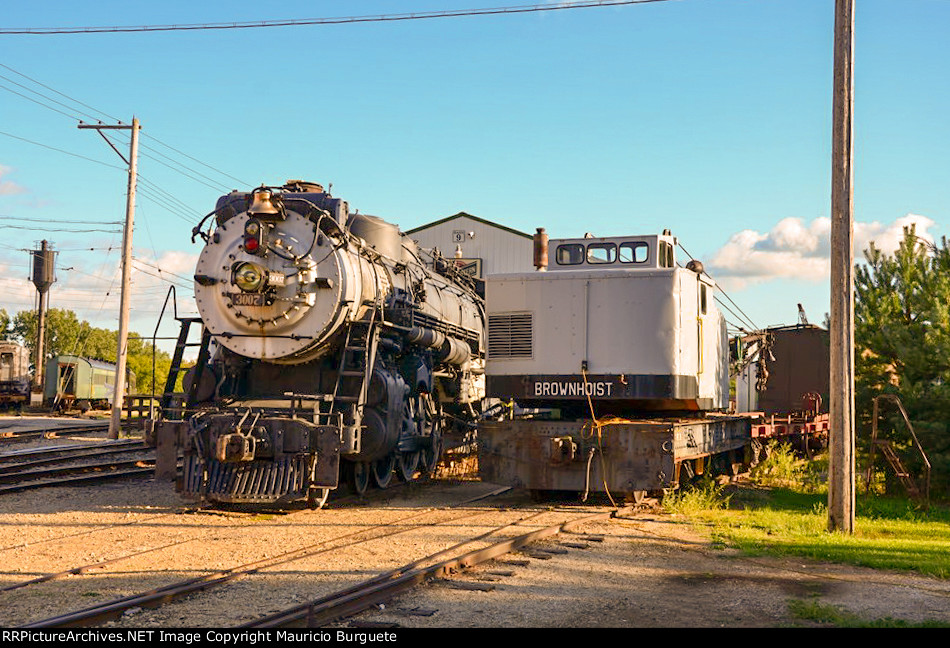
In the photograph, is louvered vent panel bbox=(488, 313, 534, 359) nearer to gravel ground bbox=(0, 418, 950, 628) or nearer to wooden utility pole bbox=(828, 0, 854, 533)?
gravel ground bbox=(0, 418, 950, 628)

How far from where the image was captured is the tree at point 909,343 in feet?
41.3

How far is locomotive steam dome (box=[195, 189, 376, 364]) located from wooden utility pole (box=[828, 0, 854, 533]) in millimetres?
5942

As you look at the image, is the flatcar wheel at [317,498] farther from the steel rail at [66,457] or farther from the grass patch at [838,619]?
the steel rail at [66,457]

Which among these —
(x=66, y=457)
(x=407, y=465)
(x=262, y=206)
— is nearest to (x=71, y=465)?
(x=66, y=457)

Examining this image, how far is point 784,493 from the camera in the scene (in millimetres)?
14016

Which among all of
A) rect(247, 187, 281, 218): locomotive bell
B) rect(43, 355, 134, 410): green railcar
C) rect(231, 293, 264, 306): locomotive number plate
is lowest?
rect(43, 355, 134, 410): green railcar

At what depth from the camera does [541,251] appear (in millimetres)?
14516

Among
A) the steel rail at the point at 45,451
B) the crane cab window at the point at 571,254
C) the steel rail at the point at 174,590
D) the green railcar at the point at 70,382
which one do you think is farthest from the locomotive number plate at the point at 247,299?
the green railcar at the point at 70,382

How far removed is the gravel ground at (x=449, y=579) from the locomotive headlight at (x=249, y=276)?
286 centimetres

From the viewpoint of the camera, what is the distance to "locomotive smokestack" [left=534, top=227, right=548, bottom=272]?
13594 mm

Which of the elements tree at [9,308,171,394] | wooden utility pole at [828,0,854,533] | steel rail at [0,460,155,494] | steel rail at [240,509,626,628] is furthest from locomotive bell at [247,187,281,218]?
tree at [9,308,171,394]

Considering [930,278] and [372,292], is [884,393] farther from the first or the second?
[372,292]

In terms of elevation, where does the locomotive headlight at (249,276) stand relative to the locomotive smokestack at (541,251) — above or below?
below

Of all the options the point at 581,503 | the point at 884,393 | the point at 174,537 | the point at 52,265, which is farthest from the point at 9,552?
the point at 52,265
